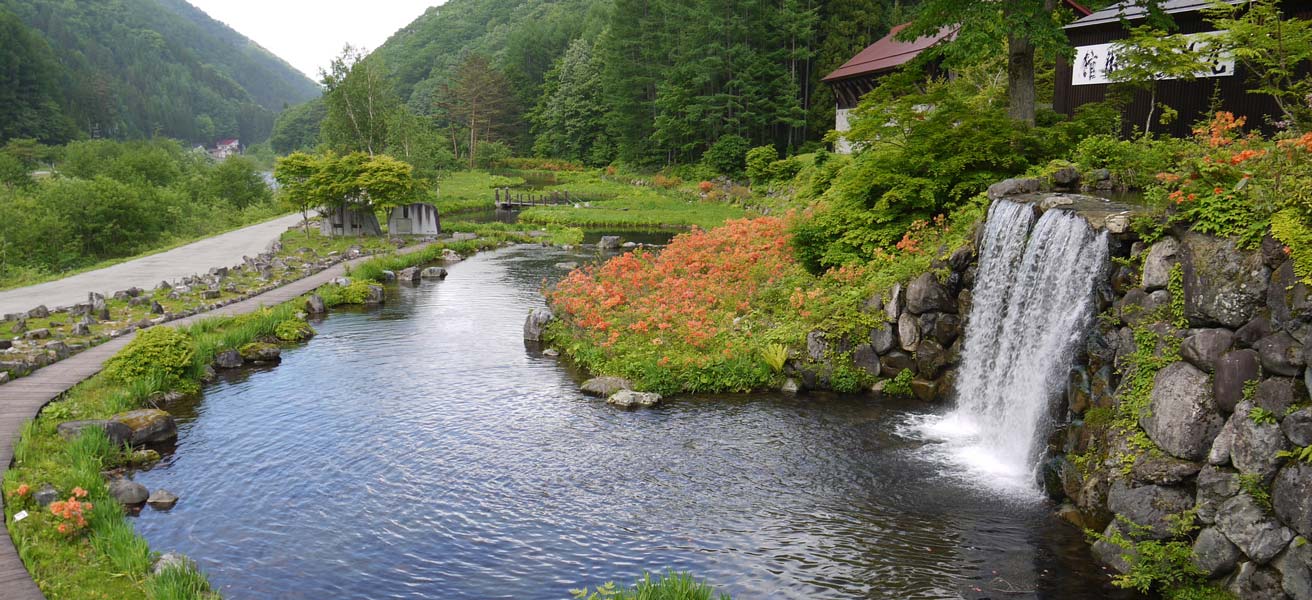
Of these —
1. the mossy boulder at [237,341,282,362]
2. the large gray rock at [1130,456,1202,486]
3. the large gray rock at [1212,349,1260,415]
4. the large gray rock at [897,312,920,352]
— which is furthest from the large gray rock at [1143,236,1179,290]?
the mossy boulder at [237,341,282,362]

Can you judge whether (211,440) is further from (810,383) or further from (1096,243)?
(1096,243)

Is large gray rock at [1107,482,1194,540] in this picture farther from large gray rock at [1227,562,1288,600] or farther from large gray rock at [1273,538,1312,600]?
large gray rock at [1273,538,1312,600]

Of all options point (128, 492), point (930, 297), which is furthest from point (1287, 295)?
point (128, 492)

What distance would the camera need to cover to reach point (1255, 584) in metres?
9.80

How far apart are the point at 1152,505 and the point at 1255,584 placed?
165cm

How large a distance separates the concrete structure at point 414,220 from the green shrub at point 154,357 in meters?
29.1

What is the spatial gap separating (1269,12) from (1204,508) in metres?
13.1

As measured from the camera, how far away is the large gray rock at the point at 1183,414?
1102 centimetres

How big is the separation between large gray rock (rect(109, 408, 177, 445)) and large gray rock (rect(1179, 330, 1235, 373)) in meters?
19.6

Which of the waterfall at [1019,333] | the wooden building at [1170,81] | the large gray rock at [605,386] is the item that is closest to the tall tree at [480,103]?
the wooden building at [1170,81]

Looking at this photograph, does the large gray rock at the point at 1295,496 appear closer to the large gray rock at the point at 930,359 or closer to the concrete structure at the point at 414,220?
the large gray rock at the point at 930,359

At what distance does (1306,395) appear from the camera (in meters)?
9.65

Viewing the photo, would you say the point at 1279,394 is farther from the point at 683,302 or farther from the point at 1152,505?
the point at 683,302

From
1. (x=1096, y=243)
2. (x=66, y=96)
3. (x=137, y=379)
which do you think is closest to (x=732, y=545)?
(x=1096, y=243)
